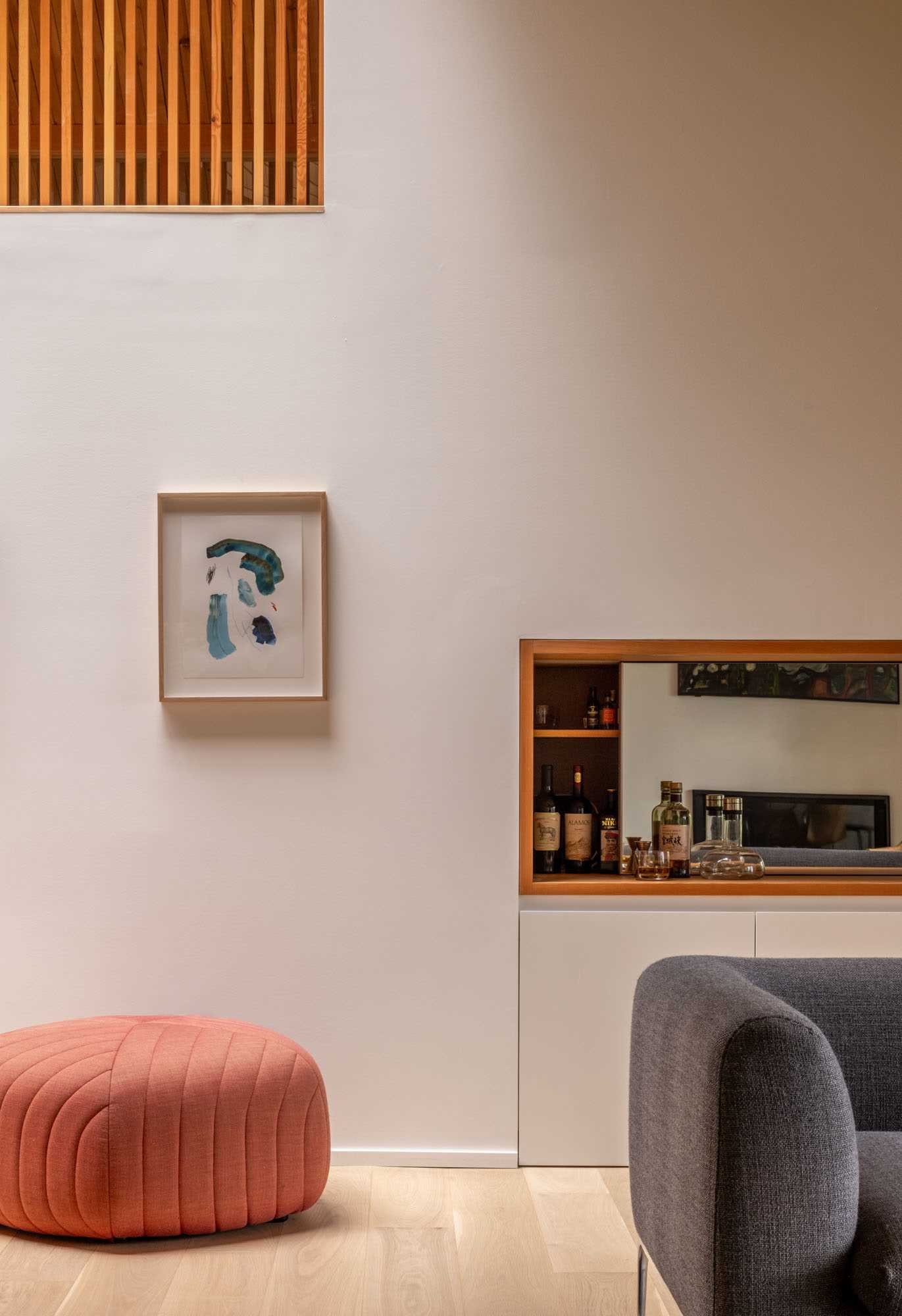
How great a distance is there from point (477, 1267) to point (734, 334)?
2.48 meters

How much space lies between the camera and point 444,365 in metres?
3.34

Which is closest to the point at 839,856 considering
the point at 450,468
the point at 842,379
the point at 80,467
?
the point at 842,379

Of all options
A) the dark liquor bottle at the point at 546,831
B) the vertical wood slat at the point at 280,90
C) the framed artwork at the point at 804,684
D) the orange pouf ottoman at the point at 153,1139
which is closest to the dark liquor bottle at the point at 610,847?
the dark liquor bottle at the point at 546,831

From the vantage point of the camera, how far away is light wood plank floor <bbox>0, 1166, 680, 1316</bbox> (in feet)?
7.87

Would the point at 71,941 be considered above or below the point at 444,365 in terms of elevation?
below

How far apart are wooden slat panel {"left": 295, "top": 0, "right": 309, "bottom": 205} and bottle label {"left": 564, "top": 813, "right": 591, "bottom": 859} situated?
194cm

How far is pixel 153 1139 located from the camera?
2621 millimetres

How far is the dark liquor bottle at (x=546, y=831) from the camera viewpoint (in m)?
3.42

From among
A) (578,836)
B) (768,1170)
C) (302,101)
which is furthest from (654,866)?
(302,101)

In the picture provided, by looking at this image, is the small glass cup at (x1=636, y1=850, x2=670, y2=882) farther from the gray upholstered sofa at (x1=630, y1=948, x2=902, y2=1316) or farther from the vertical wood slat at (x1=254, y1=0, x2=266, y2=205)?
the vertical wood slat at (x1=254, y1=0, x2=266, y2=205)

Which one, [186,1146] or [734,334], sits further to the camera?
[734,334]

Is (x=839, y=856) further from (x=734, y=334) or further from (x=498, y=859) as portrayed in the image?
(x=734, y=334)

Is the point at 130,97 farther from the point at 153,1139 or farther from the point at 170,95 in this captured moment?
the point at 153,1139

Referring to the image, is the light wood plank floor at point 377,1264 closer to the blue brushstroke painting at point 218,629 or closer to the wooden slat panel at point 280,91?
the blue brushstroke painting at point 218,629
